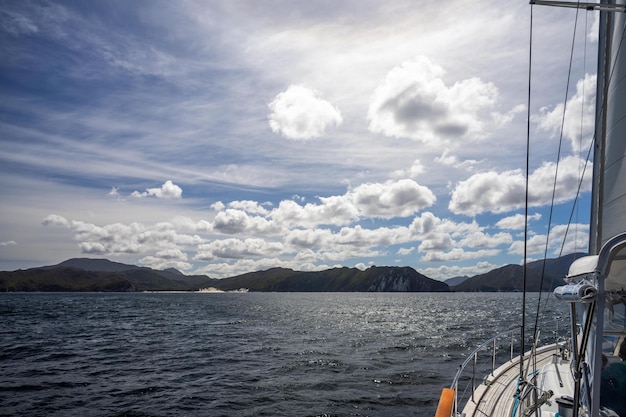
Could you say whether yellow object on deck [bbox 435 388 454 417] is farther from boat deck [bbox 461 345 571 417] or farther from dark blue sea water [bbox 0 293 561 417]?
dark blue sea water [bbox 0 293 561 417]

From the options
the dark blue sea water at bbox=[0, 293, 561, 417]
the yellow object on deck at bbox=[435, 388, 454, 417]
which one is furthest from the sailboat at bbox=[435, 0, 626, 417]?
the dark blue sea water at bbox=[0, 293, 561, 417]

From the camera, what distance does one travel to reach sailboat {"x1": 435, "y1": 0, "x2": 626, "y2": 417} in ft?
19.8

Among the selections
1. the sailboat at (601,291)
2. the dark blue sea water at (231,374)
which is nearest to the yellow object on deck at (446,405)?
the sailboat at (601,291)

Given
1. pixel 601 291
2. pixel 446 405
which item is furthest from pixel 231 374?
pixel 601 291

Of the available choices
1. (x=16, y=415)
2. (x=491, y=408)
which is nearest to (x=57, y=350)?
(x=16, y=415)

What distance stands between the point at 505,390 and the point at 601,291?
325 inches

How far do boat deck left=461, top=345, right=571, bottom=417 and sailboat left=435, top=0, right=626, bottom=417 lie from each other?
0.03 m

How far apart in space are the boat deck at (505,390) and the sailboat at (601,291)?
3 cm

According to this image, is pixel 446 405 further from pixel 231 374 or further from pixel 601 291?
pixel 231 374

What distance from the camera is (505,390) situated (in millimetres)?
12844

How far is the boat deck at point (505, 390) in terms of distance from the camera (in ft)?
36.1

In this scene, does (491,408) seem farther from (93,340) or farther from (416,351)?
(93,340)

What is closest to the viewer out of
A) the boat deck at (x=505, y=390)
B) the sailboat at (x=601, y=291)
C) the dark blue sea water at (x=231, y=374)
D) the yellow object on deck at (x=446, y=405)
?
the sailboat at (x=601, y=291)

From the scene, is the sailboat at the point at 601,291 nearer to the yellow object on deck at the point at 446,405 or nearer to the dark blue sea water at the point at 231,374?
the yellow object on deck at the point at 446,405
